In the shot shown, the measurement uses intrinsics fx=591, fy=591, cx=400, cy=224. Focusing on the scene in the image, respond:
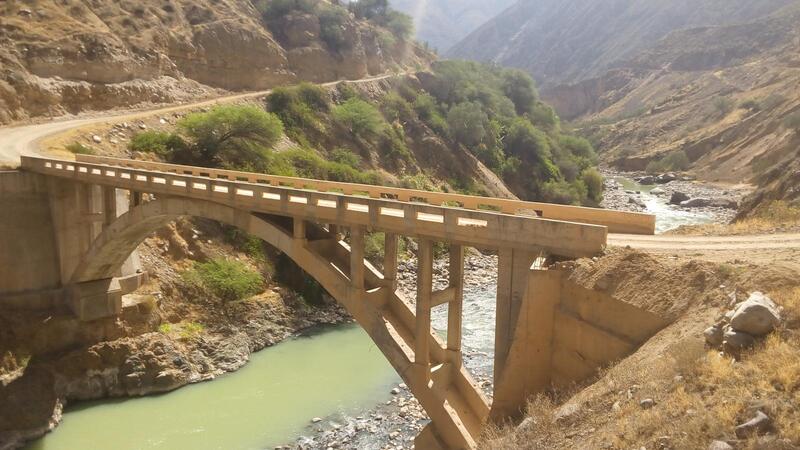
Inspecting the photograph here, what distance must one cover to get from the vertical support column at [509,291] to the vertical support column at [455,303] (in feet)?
4.86

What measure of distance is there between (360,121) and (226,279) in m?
23.0

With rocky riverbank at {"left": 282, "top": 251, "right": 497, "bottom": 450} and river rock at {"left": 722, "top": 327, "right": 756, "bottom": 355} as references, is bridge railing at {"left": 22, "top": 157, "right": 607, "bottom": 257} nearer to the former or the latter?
river rock at {"left": 722, "top": 327, "right": 756, "bottom": 355}

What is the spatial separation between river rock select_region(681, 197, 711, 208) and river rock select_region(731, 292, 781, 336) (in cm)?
4818

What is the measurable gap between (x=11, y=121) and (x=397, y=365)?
27.3 m

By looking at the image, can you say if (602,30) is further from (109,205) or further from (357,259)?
(357,259)

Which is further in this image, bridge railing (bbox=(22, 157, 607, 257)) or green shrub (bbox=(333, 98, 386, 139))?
green shrub (bbox=(333, 98, 386, 139))

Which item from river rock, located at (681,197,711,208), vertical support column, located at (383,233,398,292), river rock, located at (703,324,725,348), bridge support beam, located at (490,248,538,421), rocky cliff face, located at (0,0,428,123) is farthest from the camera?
river rock, located at (681,197,711,208)

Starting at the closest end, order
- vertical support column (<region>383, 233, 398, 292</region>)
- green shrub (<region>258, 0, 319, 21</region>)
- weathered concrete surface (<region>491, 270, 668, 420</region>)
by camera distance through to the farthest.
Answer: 1. weathered concrete surface (<region>491, 270, 668, 420</region>)
2. vertical support column (<region>383, 233, 398, 292</region>)
3. green shrub (<region>258, 0, 319, 21</region>)

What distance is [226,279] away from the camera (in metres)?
23.3

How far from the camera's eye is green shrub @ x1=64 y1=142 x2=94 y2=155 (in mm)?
25156

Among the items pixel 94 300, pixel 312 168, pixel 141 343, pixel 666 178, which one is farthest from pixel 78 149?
pixel 666 178

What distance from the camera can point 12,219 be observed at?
723 inches

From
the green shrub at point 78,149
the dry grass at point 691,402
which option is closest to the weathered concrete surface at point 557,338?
the dry grass at point 691,402

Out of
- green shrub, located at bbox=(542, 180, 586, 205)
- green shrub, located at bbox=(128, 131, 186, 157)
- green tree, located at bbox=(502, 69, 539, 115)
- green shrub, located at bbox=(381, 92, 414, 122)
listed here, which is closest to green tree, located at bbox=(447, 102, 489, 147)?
green shrub, located at bbox=(381, 92, 414, 122)
